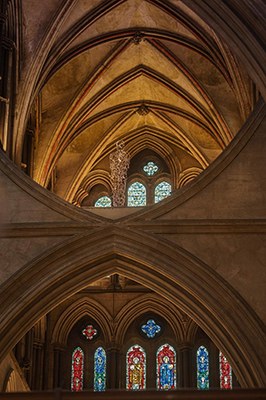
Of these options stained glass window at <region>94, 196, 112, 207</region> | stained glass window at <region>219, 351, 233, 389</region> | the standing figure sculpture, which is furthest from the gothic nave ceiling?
stained glass window at <region>219, 351, 233, 389</region>

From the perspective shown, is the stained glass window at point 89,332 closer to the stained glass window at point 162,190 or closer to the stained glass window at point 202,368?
the stained glass window at point 202,368

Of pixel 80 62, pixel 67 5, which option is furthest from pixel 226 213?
pixel 80 62

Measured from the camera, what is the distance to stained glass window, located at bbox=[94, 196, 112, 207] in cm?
2503

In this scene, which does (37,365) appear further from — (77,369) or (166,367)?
(166,367)

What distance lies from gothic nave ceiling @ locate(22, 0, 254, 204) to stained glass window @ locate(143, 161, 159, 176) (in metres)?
0.40

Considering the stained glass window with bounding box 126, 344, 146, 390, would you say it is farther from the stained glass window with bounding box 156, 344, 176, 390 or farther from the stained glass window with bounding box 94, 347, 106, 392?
the stained glass window with bounding box 94, 347, 106, 392

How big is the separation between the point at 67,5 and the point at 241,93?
4288mm

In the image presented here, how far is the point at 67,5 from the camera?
2022 cm

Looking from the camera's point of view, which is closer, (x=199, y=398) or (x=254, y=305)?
(x=199, y=398)

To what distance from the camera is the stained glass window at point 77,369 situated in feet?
73.7

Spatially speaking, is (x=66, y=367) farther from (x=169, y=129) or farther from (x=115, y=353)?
(x=169, y=129)

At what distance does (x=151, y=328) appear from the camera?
910 inches

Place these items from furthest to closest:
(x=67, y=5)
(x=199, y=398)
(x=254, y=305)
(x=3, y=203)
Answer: (x=67, y=5)
(x=3, y=203)
(x=254, y=305)
(x=199, y=398)

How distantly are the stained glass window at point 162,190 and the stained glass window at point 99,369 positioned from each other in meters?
4.60
